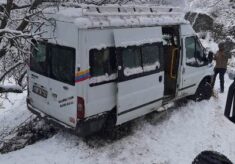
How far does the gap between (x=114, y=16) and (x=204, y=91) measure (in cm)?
463

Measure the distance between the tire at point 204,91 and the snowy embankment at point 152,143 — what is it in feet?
1.52

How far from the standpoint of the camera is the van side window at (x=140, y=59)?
7.53 m

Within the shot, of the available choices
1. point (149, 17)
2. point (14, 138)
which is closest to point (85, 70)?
point (149, 17)

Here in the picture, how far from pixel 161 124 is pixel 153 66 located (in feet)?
5.28

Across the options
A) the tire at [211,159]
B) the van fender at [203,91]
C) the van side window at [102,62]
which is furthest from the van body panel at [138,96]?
the tire at [211,159]

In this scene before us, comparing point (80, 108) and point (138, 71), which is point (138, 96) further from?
point (80, 108)

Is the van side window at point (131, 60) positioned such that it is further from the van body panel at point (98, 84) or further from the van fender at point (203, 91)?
the van fender at point (203, 91)

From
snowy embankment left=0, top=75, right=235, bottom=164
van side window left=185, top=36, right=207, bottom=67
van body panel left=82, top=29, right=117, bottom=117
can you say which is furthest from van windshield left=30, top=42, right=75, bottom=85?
van side window left=185, top=36, right=207, bottom=67

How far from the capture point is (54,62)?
7.42m

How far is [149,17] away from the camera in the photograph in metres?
8.15

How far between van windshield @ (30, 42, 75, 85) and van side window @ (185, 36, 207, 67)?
3.76 metres

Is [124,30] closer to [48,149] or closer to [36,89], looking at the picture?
[36,89]

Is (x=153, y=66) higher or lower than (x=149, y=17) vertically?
lower

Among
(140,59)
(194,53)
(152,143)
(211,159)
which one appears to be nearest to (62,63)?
(140,59)
